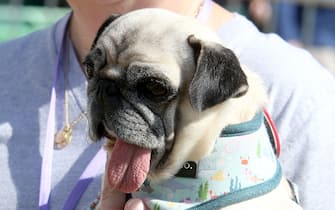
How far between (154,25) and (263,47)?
1.45 feet

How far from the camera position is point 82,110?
2.02m

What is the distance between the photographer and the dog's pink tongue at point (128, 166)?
1.59 m

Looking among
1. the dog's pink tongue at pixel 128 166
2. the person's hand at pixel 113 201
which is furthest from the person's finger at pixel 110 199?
the dog's pink tongue at pixel 128 166

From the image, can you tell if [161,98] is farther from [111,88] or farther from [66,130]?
[66,130]

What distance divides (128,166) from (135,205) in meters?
0.11

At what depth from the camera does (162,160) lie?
1640 millimetres

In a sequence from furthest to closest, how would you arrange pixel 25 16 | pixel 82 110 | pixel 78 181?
pixel 25 16 < pixel 82 110 < pixel 78 181

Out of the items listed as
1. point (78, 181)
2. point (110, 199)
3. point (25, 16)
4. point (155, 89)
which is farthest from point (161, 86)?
point (25, 16)

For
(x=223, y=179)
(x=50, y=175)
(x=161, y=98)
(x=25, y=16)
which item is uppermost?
(x=161, y=98)

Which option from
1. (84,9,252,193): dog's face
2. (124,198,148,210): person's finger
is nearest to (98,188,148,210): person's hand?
(124,198,148,210): person's finger

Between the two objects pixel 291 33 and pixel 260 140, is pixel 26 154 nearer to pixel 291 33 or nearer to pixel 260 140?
pixel 260 140

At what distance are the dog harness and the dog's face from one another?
0.09 ft

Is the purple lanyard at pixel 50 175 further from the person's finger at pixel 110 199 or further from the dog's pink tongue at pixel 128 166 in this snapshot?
the dog's pink tongue at pixel 128 166

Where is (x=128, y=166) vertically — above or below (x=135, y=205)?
above
